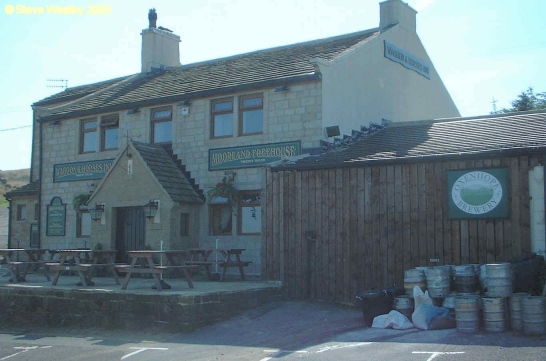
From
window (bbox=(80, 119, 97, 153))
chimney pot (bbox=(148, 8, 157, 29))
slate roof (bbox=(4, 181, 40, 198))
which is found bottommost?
slate roof (bbox=(4, 181, 40, 198))

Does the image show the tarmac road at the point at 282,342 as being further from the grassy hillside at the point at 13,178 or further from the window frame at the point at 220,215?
the grassy hillside at the point at 13,178

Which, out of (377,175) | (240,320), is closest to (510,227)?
(377,175)

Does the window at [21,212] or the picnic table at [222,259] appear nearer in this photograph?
the picnic table at [222,259]

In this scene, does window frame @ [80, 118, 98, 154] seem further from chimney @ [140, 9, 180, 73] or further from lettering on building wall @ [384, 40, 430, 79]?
lettering on building wall @ [384, 40, 430, 79]

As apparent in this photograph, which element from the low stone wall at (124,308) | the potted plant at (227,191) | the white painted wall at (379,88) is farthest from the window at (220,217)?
the low stone wall at (124,308)

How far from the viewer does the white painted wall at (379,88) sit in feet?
59.9

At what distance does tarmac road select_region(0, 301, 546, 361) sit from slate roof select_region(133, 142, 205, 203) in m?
5.48

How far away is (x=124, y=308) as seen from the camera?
1353 centimetres

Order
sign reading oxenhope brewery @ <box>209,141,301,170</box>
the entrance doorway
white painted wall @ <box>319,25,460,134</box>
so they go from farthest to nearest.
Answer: the entrance doorway < white painted wall @ <box>319,25,460,134</box> < sign reading oxenhope brewery @ <box>209,141,301,170</box>

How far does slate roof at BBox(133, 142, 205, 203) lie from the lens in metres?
18.6

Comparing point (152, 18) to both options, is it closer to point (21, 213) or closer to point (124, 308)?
point (21, 213)

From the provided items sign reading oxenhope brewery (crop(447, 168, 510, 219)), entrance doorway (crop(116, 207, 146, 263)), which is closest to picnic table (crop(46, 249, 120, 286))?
entrance doorway (crop(116, 207, 146, 263))

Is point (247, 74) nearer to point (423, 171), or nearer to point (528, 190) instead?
point (423, 171)

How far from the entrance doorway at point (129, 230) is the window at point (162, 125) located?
8.25ft
